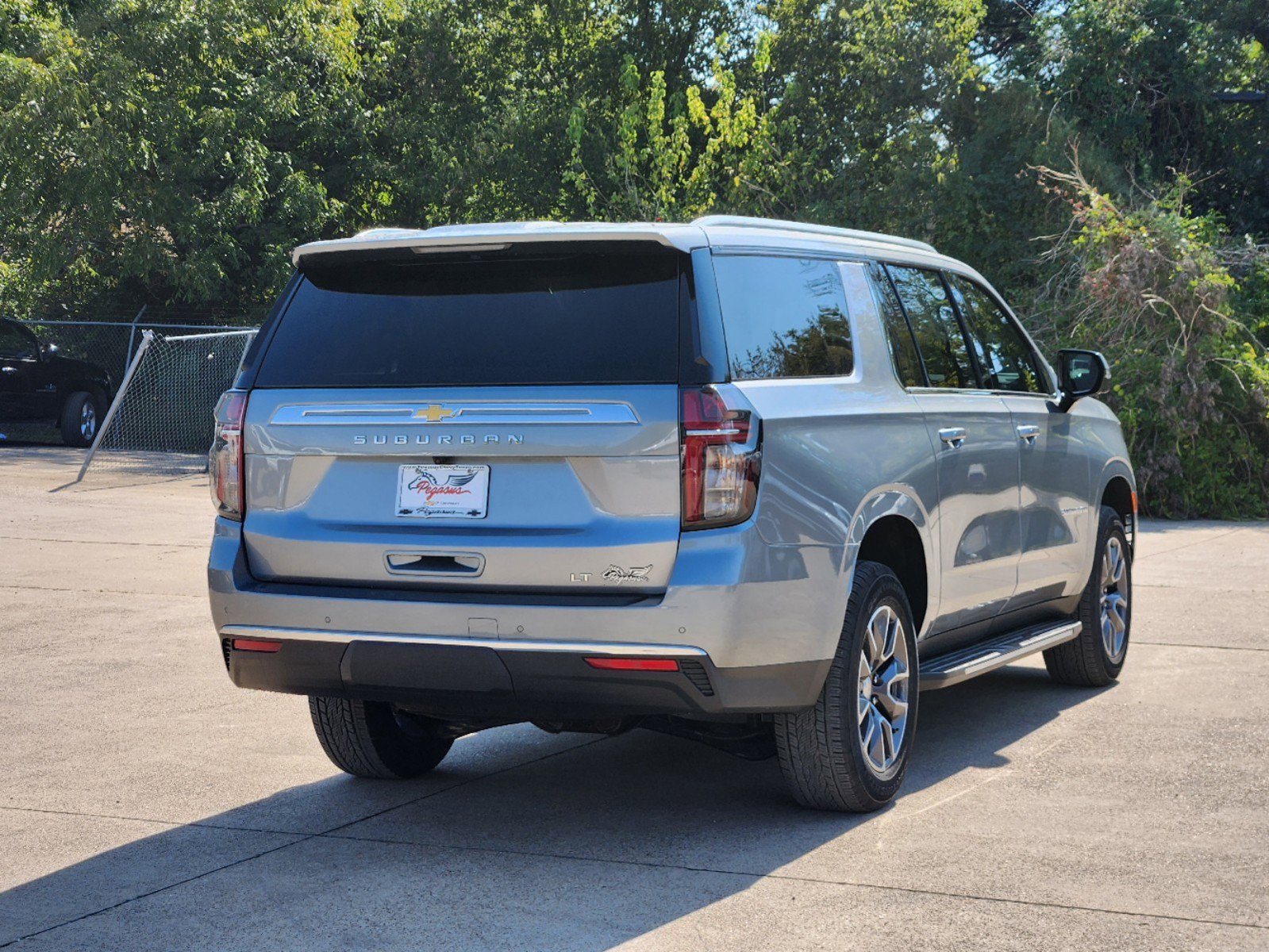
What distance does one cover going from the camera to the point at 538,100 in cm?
2770

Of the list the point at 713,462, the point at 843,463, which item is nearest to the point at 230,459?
the point at 713,462

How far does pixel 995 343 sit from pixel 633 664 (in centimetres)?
306

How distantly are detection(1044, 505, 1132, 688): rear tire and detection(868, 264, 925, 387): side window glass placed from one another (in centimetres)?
199

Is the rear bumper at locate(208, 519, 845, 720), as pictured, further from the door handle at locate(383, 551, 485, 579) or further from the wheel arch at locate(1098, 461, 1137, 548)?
the wheel arch at locate(1098, 461, 1137, 548)

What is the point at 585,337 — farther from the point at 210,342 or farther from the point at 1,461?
the point at 210,342

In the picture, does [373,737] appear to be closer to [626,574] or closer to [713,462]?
[626,574]

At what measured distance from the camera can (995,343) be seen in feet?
23.5

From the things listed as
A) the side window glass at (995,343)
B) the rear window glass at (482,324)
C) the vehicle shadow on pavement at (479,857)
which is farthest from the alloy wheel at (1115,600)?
the rear window glass at (482,324)

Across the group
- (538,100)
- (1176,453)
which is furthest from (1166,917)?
(538,100)

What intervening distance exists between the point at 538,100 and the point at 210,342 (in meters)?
7.99

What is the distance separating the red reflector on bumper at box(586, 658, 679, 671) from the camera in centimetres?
477

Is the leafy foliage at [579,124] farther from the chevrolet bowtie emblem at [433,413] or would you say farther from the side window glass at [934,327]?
the chevrolet bowtie emblem at [433,413]

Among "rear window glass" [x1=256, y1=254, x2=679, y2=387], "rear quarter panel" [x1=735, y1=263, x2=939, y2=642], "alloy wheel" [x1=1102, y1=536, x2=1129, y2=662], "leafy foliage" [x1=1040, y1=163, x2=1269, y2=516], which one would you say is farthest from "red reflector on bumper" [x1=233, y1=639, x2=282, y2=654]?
"leafy foliage" [x1=1040, y1=163, x2=1269, y2=516]

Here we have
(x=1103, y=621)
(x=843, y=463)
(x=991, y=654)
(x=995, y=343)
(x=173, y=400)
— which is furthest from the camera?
(x=173, y=400)
